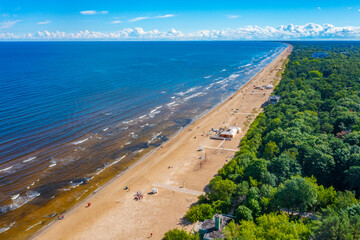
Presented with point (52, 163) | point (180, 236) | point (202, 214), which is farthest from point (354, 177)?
point (52, 163)

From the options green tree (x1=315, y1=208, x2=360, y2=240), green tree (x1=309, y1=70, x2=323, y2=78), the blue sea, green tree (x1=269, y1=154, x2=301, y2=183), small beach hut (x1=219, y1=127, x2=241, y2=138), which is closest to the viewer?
green tree (x1=315, y1=208, x2=360, y2=240)

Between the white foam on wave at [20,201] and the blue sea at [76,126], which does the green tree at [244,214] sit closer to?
the blue sea at [76,126]

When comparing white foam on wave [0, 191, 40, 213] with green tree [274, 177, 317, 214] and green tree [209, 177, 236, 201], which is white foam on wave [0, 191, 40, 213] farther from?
green tree [274, 177, 317, 214]

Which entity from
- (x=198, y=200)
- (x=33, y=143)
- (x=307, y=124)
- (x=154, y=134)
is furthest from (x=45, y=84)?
(x=307, y=124)

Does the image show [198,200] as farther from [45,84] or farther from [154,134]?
[45,84]

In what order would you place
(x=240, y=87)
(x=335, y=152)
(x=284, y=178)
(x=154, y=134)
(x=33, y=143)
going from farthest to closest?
(x=240, y=87), (x=154, y=134), (x=33, y=143), (x=335, y=152), (x=284, y=178)

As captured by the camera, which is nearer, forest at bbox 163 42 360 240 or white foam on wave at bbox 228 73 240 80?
forest at bbox 163 42 360 240

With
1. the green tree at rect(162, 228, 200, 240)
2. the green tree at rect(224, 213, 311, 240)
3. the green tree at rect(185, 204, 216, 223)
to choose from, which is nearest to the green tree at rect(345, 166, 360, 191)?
the green tree at rect(224, 213, 311, 240)

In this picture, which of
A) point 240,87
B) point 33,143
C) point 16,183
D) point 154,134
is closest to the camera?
point 16,183

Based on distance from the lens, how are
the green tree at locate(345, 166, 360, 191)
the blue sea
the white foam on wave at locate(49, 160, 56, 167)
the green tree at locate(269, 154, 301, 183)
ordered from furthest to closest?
the white foam on wave at locate(49, 160, 56, 167) → the blue sea → the green tree at locate(269, 154, 301, 183) → the green tree at locate(345, 166, 360, 191)

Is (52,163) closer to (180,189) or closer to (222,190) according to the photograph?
(180,189)
